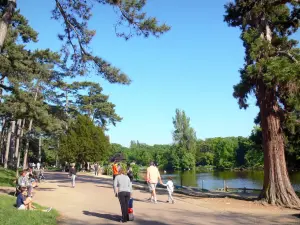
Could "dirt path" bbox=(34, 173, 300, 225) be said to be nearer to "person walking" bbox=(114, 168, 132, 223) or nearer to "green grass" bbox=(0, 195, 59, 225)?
"person walking" bbox=(114, 168, 132, 223)

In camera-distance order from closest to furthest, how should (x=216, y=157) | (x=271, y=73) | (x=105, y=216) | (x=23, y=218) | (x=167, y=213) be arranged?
(x=23, y=218) → (x=105, y=216) → (x=167, y=213) → (x=271, y=73) → (x=216, y=157)

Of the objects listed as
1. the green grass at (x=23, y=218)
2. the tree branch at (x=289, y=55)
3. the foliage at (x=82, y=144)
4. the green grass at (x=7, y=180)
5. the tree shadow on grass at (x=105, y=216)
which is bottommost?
the tree shadow on grass at (x=105, y=216)

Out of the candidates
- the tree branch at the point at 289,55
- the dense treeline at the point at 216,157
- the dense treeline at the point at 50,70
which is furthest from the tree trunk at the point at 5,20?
the dense treeline at the point at 216,157

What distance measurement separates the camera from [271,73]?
40.1ft

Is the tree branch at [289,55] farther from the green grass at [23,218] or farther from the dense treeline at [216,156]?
the dense treeline at [216,156]

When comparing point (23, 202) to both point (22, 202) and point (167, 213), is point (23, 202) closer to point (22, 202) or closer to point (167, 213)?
point (22, 202)

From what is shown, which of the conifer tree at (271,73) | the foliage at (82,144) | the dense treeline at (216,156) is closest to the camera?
the conifer tree at (271,73)

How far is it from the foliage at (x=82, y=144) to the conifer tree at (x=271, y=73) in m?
25.2

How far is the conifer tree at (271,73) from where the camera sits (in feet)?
41.0

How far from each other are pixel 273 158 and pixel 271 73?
4.00 meters

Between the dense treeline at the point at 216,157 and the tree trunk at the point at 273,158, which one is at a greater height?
the dense treeline at the point at 216,157

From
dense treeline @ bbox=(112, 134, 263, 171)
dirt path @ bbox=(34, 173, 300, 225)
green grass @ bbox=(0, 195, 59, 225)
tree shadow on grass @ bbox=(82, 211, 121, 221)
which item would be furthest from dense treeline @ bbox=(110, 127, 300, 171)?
green grass @ bbox=(0, 195, 59, 225)

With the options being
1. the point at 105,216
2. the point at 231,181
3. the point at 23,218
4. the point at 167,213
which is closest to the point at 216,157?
the point at 231,181

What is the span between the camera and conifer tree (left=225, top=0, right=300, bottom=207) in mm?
12492
